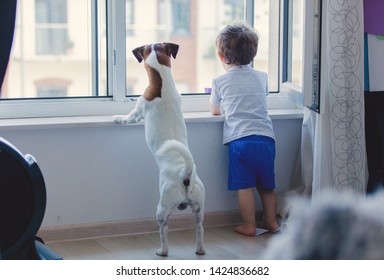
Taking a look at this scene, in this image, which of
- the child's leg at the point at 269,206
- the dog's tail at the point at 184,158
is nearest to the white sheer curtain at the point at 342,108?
the child's leg at the point at 269,206

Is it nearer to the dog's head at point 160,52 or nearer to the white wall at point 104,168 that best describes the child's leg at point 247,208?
the white wall at point 104,168

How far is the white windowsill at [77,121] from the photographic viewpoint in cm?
277

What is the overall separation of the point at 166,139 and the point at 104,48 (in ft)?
2.17

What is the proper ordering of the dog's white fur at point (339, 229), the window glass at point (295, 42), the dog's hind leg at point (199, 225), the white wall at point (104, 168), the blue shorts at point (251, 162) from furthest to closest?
the window glass at point (295, 42)
the blue shorts at point (251, 162)
the white wall at point (104, 168)
the dog's hind leg at point (199, 225)
the dog's white fur at point (339, 229)

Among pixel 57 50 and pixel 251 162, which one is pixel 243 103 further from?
pixel 57 50

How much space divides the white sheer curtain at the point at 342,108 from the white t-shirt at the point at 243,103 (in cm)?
25

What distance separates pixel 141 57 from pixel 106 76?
36cm

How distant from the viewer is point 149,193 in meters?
3.01

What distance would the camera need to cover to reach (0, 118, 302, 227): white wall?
2.83 meters

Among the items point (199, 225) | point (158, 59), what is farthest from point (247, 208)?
point (158, 59)

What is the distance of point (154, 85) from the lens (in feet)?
8.90
